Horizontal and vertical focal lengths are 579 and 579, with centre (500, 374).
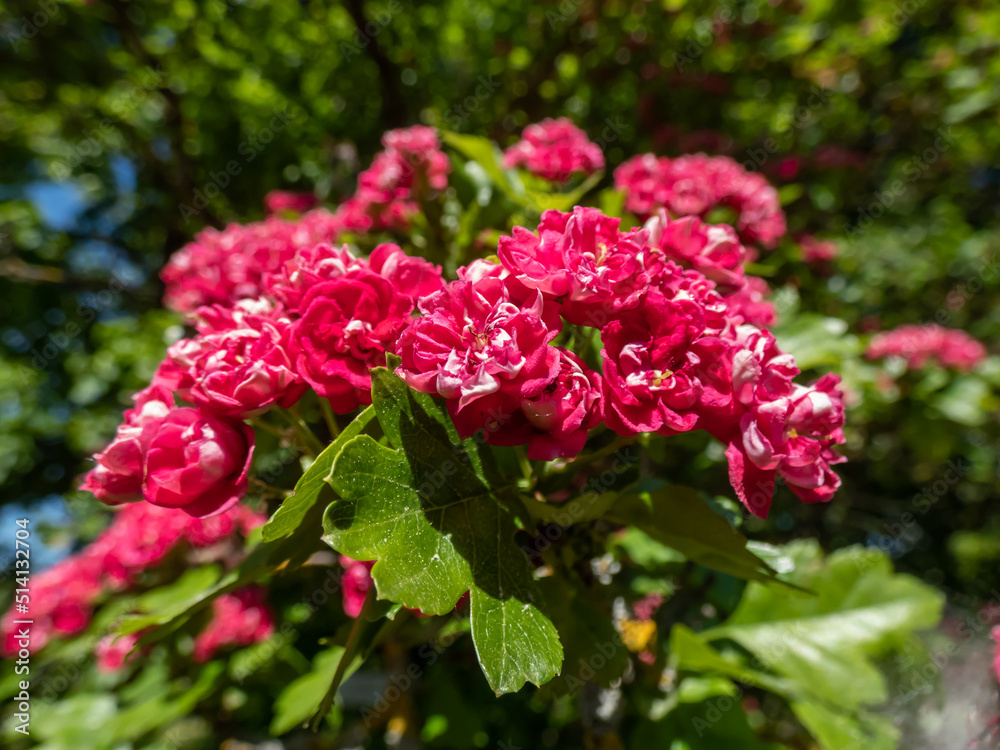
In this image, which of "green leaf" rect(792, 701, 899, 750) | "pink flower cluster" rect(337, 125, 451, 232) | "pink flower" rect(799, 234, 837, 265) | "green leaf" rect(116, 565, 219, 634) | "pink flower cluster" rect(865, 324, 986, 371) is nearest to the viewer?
"green leaf" rect(792, 701, 899, 750)

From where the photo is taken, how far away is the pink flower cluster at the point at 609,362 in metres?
0.80

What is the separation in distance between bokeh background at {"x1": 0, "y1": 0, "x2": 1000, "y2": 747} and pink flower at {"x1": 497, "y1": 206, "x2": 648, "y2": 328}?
2.33m

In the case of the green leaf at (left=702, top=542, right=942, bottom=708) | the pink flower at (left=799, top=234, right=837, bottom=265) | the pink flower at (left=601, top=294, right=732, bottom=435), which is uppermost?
the pink flower at (left=601, top=294, right=732, bottom=435)

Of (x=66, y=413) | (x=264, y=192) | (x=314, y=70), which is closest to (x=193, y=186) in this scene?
(x=264, y=192)

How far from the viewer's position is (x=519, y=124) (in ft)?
10.1

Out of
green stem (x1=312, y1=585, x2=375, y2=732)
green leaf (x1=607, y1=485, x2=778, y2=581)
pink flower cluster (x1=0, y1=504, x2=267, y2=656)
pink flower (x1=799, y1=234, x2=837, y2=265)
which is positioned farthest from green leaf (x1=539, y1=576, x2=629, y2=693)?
pink flower (x1=799, y1=234, x2=837, y2=265)

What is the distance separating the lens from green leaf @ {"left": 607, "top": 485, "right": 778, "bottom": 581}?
0.95m

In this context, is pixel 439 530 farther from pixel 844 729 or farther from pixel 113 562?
pixel 113 562

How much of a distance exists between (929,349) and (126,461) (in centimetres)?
347

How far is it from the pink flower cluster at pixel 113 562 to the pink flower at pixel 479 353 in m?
1.75

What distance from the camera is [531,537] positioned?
1104 millimetres

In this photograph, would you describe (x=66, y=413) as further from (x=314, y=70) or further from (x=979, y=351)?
(x=979, y=351)

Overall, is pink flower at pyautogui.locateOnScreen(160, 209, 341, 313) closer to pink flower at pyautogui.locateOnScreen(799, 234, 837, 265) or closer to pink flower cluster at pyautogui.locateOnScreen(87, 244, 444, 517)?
pink flower cluster at pyautogui.locateOnScreen(87, 244, 444, 517)

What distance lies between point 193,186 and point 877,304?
4.50 meters
